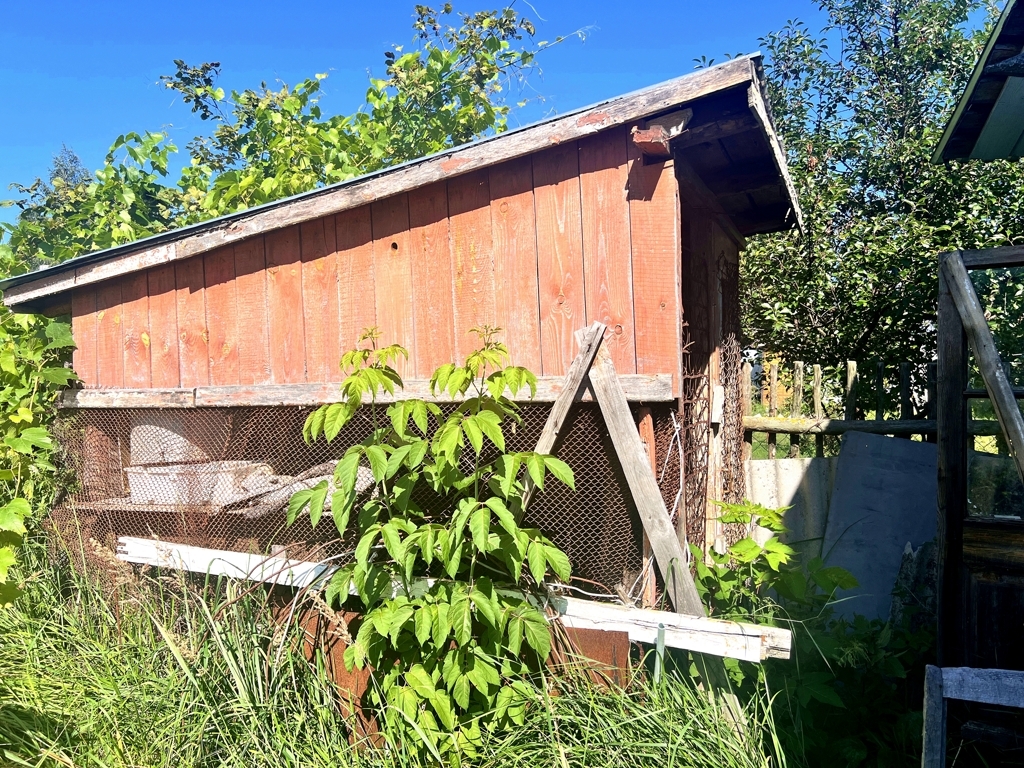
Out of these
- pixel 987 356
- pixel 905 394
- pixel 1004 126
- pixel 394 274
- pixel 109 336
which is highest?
pixel 1004 126

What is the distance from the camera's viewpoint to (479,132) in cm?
822

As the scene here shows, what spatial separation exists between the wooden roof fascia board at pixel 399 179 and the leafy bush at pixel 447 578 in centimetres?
93

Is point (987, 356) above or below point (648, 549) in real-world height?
above

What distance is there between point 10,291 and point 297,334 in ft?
7.23

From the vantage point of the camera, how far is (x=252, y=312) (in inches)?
162

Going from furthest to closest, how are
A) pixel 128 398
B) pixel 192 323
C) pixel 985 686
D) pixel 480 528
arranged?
pixel 128 398
pixel 192 323
pixel 480 528
pixel 985 686

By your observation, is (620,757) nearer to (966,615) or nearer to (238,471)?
(966,615)

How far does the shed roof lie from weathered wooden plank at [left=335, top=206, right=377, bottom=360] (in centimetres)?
292

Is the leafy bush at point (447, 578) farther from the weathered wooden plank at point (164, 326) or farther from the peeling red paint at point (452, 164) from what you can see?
the weathered wooden plank at point (164, 326)

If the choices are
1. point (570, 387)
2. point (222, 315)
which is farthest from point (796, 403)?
point (222, 315)

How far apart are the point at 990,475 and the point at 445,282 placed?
2640mm

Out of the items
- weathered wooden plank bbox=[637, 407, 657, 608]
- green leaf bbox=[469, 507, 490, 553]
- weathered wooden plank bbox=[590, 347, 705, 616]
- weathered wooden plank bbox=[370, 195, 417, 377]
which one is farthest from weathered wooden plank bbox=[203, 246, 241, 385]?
weathered wooden plank bbox=[637, 407, 657, 608]

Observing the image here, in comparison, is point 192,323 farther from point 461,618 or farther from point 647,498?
point 647,498

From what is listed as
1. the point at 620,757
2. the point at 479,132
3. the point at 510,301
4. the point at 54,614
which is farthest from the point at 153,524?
the point at 479,132
